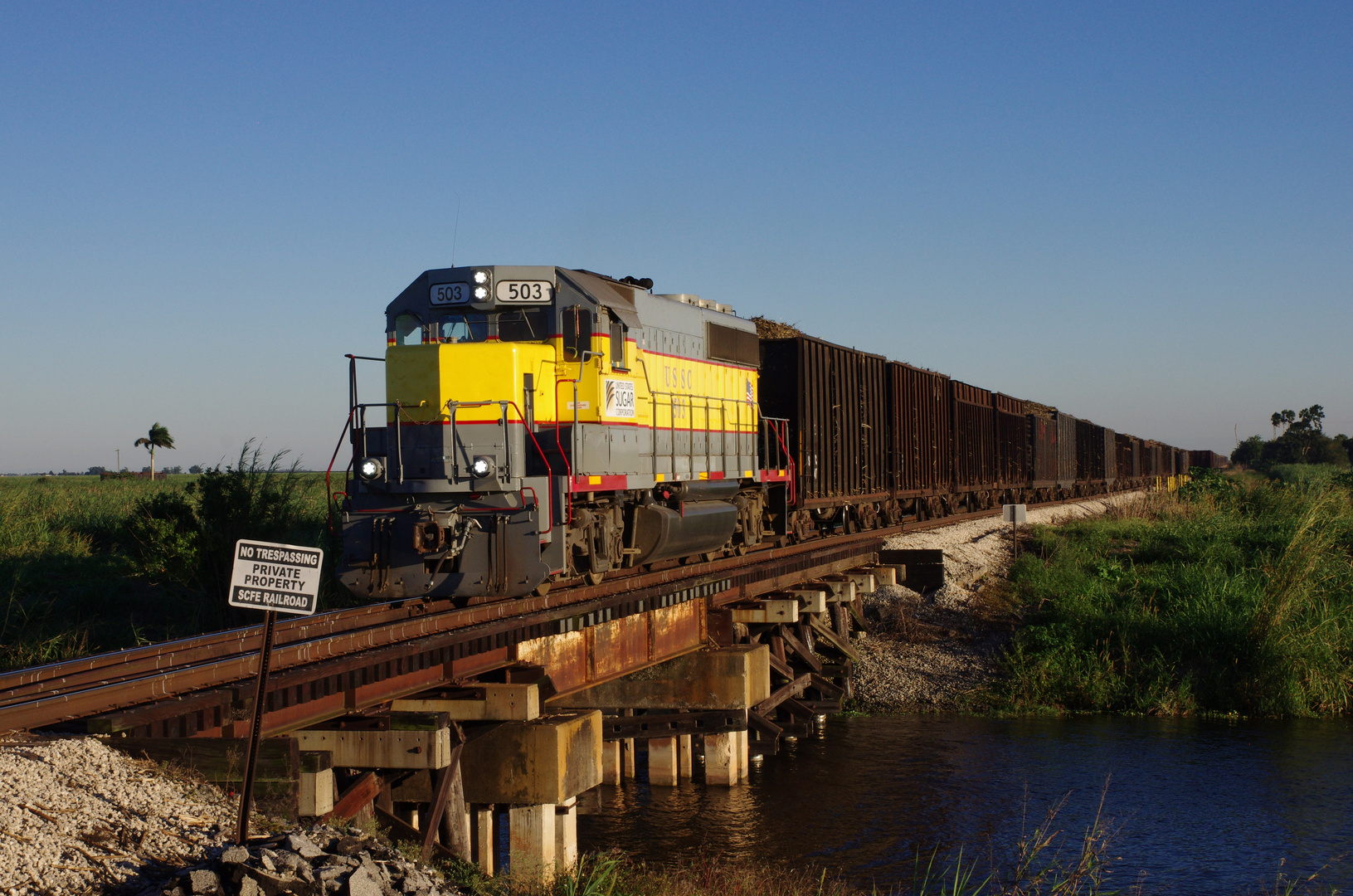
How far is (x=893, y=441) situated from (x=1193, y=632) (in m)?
7.31

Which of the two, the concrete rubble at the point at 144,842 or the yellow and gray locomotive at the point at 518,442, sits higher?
the yellow and gray locomotive at the point at 518,442

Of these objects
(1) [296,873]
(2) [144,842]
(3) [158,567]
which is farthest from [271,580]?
(3) [158,567]

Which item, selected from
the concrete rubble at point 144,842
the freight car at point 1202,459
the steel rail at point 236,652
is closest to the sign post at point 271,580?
the concrete rubble at point 144,842

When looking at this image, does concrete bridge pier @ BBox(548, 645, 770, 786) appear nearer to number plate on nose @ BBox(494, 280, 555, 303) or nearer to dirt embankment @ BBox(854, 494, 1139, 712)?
number plate on nose @ BBox(494, 280, 555, 303)

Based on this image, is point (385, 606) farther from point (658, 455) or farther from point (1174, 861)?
point (1174, 861)

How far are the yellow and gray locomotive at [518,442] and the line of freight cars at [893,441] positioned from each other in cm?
480

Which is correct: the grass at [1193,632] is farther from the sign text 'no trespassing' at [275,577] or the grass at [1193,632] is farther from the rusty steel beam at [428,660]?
the sign text 'no trespassing' at [275,577]

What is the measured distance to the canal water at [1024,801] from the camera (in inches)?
498

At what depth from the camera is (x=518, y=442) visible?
1139 centimetres

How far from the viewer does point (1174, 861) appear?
1258cm

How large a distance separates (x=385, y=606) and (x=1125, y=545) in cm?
2558

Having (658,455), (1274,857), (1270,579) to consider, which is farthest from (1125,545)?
(658,455)

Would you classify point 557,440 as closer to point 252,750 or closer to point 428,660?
point 428,660

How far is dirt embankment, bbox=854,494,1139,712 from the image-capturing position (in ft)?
Answer: 69.8
